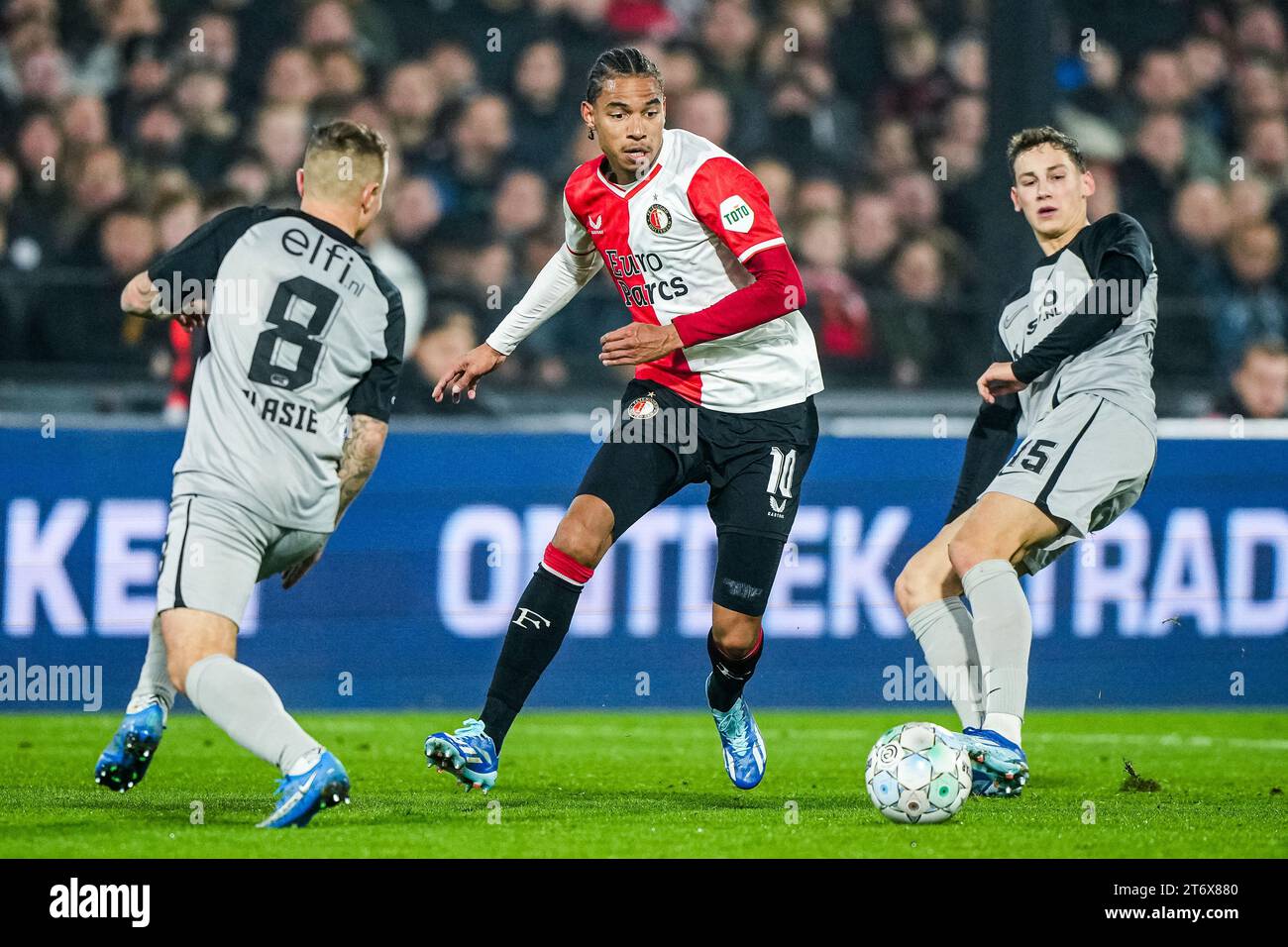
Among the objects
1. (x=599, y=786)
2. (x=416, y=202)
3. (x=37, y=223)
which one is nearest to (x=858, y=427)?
(x=416, y=202)

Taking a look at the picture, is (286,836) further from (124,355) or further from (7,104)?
(7,104)

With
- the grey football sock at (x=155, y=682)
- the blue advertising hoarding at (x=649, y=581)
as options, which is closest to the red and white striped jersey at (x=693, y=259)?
the grey football sock at (x=155, y=682)

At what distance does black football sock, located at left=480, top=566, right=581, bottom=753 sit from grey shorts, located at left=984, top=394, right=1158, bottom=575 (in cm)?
140

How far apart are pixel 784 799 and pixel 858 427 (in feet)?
11.7

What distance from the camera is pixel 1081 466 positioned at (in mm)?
5641

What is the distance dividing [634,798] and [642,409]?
4.03 feet

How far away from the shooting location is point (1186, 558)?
8.94 meters

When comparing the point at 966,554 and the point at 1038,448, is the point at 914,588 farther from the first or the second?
the point at 1038,448

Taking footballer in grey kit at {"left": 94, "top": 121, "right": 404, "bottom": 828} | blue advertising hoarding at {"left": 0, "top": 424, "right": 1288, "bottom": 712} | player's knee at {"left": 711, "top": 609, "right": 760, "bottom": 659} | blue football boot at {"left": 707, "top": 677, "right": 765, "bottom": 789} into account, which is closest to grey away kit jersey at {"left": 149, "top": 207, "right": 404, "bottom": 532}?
footballer in grey kit at {"left": 94, "top": 121, "right": 404, "bottom": 828}

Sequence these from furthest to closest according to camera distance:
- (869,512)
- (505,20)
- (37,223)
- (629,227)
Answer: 1. (505,20)
2. (37,223)
3. (869,512)
4. (629,227)

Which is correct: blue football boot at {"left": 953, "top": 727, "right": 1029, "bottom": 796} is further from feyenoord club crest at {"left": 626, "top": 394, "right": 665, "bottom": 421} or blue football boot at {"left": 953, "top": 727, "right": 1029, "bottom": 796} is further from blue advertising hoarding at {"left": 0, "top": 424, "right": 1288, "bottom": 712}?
blue advertising hoarding at {"left": 0, "top": 424, "right": 1288, "bottom": 712}

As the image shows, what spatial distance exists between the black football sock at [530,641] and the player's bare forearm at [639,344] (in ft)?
2.49

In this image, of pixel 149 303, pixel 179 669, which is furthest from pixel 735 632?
pixel 149 303

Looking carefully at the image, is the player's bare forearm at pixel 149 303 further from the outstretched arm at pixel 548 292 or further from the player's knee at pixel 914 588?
the player's knee at pixel 914 588
